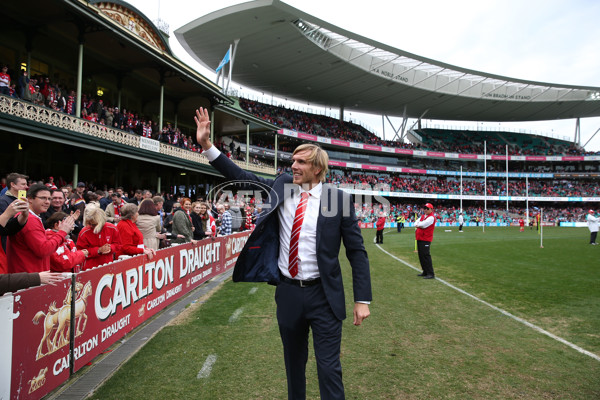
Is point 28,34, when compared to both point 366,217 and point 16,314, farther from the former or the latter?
point 366,217

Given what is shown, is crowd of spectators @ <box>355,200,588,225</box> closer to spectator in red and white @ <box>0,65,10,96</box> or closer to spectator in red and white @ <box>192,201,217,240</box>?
spectator in red and white @ <box>192,201,217,240</box>

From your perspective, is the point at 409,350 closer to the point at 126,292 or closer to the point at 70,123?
the point at 126,292

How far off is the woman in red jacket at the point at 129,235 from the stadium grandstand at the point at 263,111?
17.5 feet

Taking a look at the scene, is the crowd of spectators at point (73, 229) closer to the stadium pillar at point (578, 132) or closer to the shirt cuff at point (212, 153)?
the shirt cuff at point (212, 153)

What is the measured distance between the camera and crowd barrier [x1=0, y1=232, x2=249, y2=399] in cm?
324

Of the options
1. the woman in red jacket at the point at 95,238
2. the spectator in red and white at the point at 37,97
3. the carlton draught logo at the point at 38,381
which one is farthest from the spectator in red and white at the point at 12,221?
the spectator in red and white at the point at 37,97

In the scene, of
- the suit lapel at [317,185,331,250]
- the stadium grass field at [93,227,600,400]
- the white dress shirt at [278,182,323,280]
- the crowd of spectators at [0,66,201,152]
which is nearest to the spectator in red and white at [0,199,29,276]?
the stadium grass field at [93,227,600,400]

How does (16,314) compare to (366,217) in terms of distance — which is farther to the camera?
(366,217)

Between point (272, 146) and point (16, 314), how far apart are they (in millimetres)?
45456

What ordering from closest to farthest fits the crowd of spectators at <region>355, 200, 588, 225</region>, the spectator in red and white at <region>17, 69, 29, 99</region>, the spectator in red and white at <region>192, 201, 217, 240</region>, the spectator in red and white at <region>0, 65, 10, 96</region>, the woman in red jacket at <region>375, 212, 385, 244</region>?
the spectator in red and white at <region>192, 201, 217, 240</region> < the spectator in red and white at <region>0, 65, 10, 96</region> < the spectator in red and white at <region>17, 69, 29, 99</region> < the woman in red jacket at <region>375, 212, 385, 244</region> < the crowd of spectators at <region>355, 200, 588, 225</region>

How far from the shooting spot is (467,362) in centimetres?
467

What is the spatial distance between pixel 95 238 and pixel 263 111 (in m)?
44.6

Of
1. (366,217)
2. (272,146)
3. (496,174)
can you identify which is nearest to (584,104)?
(496,174)

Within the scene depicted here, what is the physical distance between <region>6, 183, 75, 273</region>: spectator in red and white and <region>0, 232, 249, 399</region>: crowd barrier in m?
0.41
